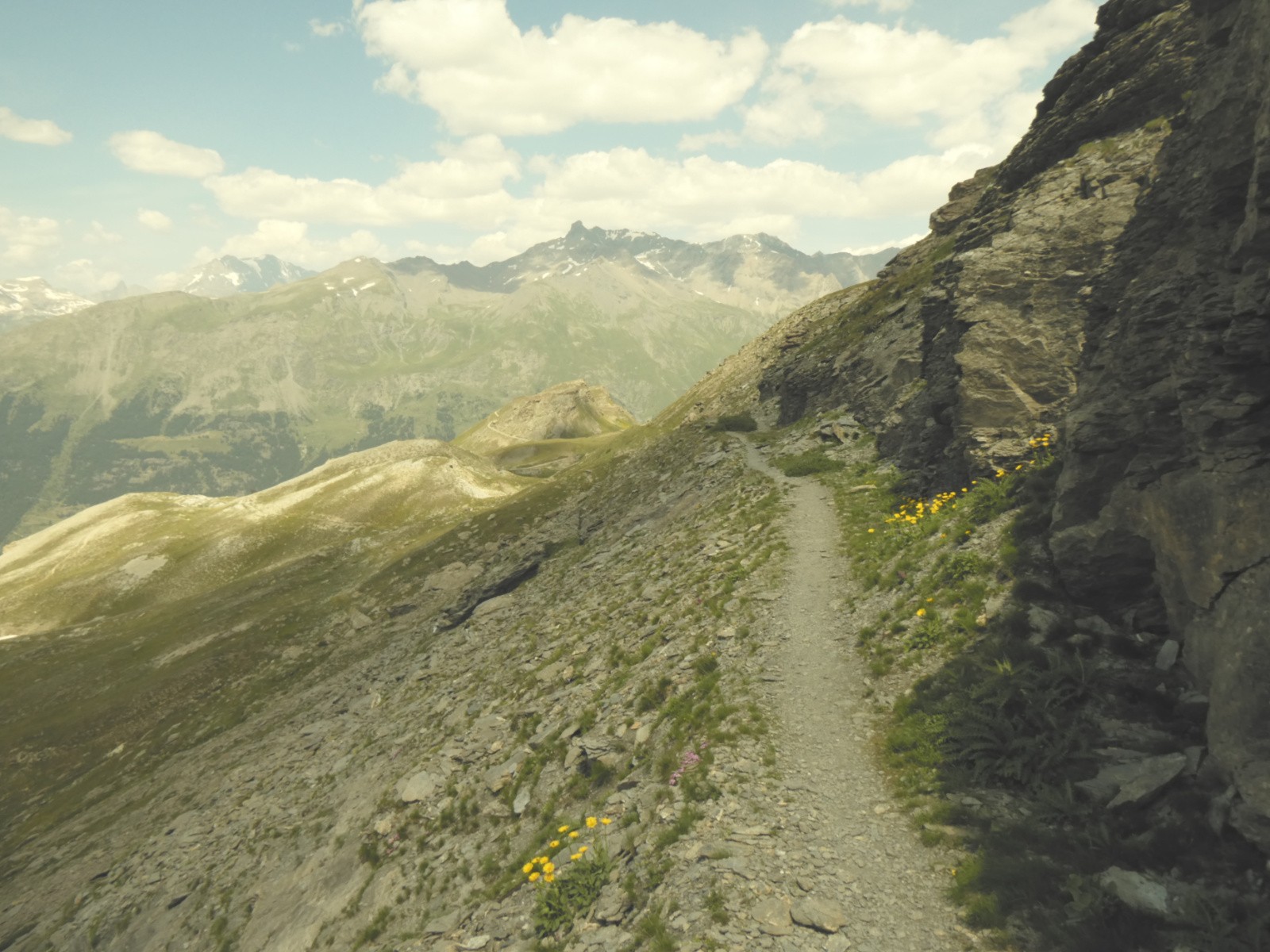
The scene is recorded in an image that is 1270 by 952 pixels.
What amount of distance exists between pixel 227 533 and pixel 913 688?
132 m

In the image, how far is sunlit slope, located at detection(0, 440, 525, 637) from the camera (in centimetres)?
10456

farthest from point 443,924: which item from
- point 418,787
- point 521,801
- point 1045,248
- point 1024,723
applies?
point 1045,248

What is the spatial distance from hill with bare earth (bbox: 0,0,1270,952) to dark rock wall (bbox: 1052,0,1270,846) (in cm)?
9

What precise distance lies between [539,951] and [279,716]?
4698cm

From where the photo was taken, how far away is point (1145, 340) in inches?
648

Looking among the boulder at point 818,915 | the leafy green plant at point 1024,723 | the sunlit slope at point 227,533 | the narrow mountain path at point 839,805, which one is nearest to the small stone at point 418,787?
the narrow mountain path at point 839,805

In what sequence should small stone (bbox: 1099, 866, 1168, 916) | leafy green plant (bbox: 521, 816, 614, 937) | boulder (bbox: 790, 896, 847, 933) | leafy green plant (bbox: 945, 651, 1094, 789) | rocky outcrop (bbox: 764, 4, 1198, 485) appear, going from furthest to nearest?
1. rocky outcrop (bbox: 764, 4, 1198, 485)
2. leafy green plant (bbox: 521, 816, 614, 937)
3. leafy green plant (bbox: 945, 651, 1094, 789)
4. boulder (bbox: 790, 896, 847, 933)
5. small stone (bbox: 1099, 866, 1168, 916)

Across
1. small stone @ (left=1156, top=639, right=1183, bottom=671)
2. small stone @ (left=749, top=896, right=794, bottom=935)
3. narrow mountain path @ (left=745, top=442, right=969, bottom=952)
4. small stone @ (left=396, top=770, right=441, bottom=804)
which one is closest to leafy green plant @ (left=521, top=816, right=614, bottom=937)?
small stone @ (left=749, top=896, right=794, bottom=935)

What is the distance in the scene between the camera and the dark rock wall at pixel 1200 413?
10.9m

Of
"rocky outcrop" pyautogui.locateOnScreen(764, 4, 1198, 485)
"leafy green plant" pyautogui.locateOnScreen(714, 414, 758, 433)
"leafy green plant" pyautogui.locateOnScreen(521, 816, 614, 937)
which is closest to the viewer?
"leafy green plant" pyautogui.locateOnScreen(521, 816, 614, 937)

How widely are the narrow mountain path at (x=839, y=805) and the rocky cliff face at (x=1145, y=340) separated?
18.7ft

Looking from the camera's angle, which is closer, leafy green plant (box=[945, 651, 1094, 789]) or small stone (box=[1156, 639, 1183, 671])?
leafy green plant (box=[945, 651, 1094, 789])

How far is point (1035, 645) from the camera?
16.2m

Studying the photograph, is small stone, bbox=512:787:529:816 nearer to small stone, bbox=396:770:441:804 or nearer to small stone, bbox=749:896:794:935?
small stone, bbox=396:770:441:804
